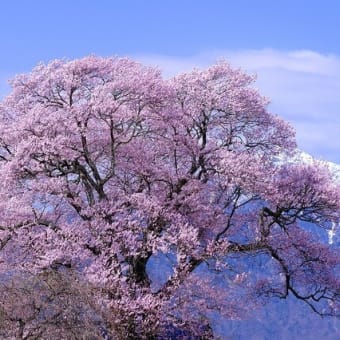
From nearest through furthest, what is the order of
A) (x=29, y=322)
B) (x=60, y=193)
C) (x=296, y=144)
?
(x=29, y=322)
(x=60, y=193)
(x=296, y=144)

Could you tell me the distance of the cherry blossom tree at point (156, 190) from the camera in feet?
112

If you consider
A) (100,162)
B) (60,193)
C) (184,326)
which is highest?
(100,162)

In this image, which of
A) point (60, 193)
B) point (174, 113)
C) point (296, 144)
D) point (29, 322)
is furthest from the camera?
point (296, 144)

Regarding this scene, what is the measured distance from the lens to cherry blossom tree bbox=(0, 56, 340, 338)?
34000 millimetres

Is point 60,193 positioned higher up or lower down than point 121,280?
higher up

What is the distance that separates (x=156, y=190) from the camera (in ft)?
123

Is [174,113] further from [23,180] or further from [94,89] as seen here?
[23,180]

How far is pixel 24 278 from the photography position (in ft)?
84.6

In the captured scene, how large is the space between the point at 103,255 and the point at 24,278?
7.49 m

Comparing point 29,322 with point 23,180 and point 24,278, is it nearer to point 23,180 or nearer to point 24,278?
point 24,278

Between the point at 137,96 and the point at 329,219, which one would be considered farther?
the point at 329,219

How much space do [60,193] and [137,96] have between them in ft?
17.4

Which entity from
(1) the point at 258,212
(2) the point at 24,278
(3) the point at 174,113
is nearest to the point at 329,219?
(1) the point at 258,212

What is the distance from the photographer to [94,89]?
Result: 119 feet
